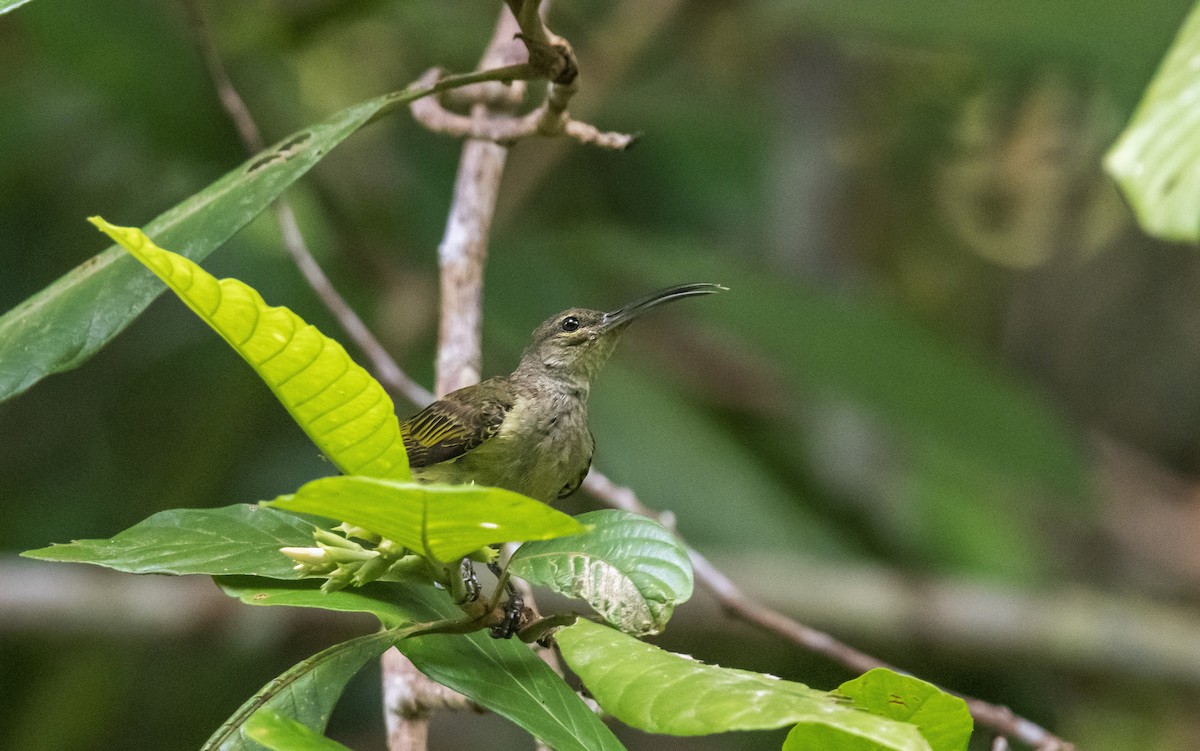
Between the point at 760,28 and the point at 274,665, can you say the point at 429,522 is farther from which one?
the point at 760,28

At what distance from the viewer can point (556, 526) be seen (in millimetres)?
1638

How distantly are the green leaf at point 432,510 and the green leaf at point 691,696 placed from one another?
237mm

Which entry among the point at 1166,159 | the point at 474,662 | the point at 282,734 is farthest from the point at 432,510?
the point at 1166,159

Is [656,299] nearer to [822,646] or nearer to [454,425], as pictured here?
[454,425]

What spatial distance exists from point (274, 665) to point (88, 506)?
1.24 m

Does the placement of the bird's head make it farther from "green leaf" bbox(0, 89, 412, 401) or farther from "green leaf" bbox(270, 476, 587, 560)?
"green leaf" bbox(270, 476, 587, 560)

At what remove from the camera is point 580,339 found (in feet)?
15.4

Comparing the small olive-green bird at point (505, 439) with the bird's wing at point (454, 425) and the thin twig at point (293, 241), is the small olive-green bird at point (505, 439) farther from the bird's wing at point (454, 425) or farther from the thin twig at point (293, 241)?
the thin twig at point (293, 241)

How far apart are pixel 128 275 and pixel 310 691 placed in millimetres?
869

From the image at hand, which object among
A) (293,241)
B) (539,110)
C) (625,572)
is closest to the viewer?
(625,572)

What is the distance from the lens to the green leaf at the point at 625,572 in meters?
1.91

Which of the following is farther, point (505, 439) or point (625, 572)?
point (505, 439)

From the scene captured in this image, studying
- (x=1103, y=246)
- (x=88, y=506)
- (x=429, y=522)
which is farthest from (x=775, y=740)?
(x=1103, y=246)

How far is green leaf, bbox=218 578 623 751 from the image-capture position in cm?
196
